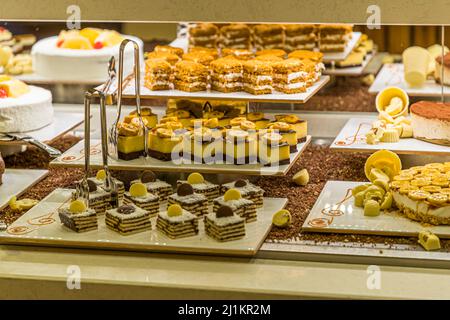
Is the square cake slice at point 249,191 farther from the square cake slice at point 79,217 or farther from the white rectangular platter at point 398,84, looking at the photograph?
the white rectangular platter at point 398,84

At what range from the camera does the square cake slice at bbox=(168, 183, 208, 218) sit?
2.85 m

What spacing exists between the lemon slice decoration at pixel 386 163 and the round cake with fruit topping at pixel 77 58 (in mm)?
1264

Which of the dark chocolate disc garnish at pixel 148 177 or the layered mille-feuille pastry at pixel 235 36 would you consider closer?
the dark chocolate disc garnish at pixel 148 177

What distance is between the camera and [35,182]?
130 inches

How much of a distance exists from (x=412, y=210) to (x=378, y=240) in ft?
0.50

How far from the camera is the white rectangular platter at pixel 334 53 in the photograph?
3.83m

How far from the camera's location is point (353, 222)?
2820 mm

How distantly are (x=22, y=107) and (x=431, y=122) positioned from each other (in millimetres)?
1448

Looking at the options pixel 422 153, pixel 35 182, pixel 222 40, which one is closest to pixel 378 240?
pixel 422 153

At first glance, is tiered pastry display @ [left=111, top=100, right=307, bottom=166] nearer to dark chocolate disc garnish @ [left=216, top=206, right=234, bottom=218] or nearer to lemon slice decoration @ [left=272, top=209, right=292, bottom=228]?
lemon slice decoration @ [left=272, top=209, right=292, bottom=228]

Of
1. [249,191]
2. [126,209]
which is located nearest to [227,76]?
[249,191]

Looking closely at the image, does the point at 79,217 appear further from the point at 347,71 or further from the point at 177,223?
the point at 347,71

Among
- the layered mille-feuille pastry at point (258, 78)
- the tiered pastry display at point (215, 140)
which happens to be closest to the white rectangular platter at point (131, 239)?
the tiered pastry display at point (215, 140)

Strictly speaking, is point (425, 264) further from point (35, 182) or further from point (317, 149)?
point (35, 182)
